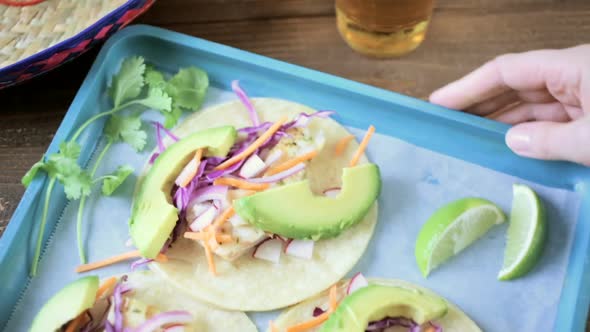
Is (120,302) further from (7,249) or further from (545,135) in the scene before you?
(545,135)

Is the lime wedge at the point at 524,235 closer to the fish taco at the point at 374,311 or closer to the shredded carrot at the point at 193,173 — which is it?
the fish taco at the point at 374,311

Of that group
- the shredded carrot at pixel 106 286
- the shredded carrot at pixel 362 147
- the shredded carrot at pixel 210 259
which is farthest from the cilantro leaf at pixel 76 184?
the shredded carrot at pixel 362 147

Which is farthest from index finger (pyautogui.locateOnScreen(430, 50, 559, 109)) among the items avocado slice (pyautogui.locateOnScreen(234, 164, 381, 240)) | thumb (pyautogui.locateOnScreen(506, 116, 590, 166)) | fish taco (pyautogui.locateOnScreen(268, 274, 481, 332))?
fish taco (pyautogui.locateOnScreen(268, 274, 481, 332))

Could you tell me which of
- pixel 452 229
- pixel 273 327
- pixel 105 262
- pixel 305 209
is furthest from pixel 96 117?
pixel 452 229

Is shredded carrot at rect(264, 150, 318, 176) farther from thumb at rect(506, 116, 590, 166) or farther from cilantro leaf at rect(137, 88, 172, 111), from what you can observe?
thumb at rect(506, 116, 590, 166)

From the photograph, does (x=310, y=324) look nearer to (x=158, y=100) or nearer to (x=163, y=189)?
(x=163, y=189)
